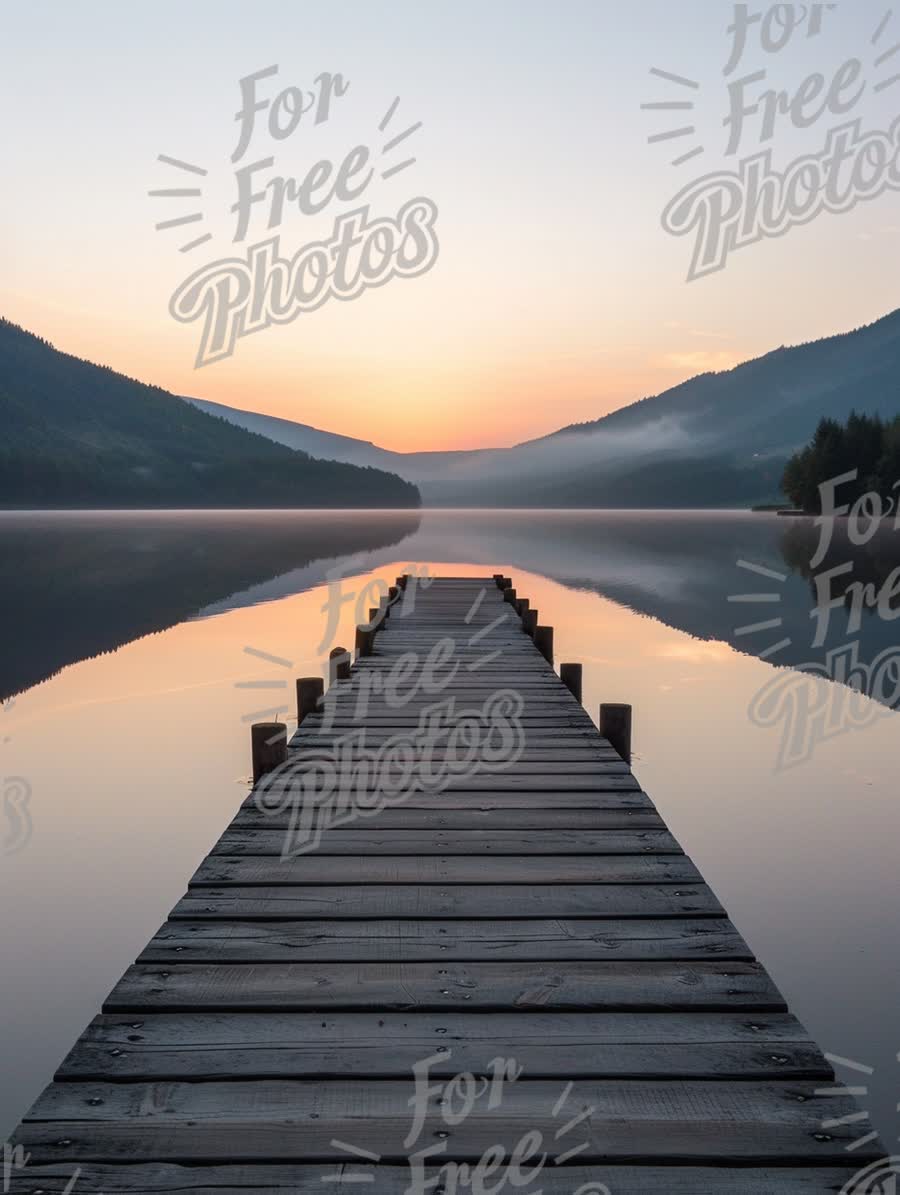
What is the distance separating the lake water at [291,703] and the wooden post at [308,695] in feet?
4.43

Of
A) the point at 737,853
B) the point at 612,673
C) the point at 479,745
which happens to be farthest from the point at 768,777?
the point at 612,673

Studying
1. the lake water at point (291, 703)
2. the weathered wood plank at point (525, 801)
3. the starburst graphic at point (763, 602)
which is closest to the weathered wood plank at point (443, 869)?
the weathered wood plank at point (525, 801)

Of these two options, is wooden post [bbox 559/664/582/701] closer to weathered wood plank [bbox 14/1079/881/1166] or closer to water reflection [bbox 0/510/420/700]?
weathered wood plank [bbox 14/1079/881/1166]

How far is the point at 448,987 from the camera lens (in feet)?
10.9

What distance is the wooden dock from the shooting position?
2.44 metres

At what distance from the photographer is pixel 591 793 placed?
19.1ft

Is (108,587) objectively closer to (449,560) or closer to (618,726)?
(449,560)

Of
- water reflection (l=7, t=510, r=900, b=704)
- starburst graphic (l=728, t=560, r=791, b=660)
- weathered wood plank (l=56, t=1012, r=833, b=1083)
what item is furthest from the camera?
water reflection (l=7, t=510, r=900, b=704)

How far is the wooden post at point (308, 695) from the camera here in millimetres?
8172

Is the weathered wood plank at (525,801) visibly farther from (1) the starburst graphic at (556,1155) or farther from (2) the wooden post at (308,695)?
(1) the starburst graphic at (556,1155)

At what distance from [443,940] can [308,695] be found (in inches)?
189

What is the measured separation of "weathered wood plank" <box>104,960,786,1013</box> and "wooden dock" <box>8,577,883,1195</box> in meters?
0.01

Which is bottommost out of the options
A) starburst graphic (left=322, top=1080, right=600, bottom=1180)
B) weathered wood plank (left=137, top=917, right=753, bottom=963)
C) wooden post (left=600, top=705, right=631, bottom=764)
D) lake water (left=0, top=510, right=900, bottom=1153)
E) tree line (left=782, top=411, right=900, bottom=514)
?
lake water (left=0, top=510, right=900, bottom=1153)

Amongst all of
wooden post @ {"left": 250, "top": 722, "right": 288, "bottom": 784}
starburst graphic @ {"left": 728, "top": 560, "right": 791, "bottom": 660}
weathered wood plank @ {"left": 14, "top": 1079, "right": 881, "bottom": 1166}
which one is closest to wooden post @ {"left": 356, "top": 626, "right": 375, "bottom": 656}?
wooden post @ {"left": 250, "top": 722, "right": 288, "bottom": 784}
